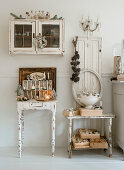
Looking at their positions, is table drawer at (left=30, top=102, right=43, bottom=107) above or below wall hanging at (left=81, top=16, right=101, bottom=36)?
below

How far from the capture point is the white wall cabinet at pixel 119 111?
3.78 metres

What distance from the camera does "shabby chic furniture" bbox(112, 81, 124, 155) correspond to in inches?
149

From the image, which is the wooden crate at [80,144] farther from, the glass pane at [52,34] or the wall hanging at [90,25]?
the wall hanging at [90,25]

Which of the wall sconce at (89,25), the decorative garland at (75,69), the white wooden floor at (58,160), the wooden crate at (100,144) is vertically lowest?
the white wooden floor at (58,160)

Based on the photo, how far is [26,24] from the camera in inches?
158

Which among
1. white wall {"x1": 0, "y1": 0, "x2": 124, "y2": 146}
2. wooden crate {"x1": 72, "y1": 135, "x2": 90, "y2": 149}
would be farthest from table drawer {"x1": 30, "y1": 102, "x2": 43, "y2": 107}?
wooden crate {"x1": 72, "y1": 135, "x2": 90, "y2": 149}

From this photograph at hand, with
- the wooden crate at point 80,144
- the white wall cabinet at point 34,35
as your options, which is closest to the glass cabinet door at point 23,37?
the white wall cabinet at point 34,35

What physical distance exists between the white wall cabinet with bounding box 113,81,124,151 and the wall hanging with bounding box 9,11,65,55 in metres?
1.16

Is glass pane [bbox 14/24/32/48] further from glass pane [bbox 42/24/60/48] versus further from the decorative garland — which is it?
the decorative garland

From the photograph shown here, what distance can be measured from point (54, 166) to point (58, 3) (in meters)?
2.89

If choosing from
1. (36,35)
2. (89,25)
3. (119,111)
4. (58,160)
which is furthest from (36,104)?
(89,25)

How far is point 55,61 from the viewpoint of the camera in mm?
4355

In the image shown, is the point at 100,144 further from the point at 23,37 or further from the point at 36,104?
the point at 23,37

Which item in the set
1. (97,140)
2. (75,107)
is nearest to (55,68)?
(75,107)
